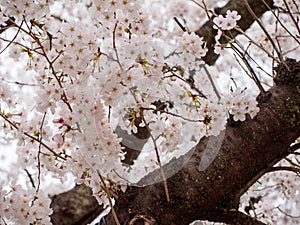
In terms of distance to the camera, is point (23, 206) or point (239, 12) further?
point (239, 12)

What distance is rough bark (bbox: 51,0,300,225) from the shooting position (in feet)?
4.05

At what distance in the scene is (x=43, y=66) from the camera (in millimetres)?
1429

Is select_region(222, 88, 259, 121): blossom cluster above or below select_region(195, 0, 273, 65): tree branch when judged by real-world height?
below

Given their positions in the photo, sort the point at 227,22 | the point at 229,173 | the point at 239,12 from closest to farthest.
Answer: the point at 229,173 → the point at 227,22 → the point at 239,12

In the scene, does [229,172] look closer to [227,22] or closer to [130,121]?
[130,121]

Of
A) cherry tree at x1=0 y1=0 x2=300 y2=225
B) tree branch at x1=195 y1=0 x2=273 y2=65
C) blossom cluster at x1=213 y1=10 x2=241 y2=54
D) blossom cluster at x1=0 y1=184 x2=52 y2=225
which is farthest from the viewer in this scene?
tree branch at x1=195 y1=0 x2=273 y2=65

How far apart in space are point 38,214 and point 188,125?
1158mm

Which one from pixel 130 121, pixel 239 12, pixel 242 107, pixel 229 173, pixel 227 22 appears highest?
pixel 239 12

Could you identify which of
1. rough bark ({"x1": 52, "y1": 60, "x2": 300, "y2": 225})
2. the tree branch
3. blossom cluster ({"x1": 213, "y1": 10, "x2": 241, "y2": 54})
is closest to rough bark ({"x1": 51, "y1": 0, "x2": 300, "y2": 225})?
rough bark ({"x1": 52, "y1": 60, "x2": 300, "y2": 225})

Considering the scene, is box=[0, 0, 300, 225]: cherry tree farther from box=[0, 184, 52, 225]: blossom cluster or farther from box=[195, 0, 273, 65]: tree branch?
box=[195, 0, 273, 65]: tree branch

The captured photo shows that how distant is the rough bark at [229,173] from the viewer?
123 cm

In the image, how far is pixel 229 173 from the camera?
1288 millimetres

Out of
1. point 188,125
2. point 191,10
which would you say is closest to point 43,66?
point 188,125

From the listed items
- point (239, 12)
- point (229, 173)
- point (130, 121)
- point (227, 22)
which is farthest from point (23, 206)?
point (239, 12)
